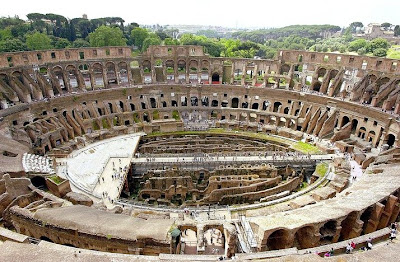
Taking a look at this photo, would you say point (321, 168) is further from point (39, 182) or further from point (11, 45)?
point (11, 45)

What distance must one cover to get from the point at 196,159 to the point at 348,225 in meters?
15.6

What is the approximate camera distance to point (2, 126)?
3005 cm

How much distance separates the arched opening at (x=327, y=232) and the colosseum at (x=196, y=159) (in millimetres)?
98

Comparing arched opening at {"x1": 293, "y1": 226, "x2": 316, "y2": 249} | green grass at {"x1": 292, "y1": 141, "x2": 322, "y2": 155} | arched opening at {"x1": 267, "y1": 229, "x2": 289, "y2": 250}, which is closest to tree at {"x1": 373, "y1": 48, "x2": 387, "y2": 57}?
green grass at {"x1": 292, "y1": 141, "x2": 322, "y2": 155}

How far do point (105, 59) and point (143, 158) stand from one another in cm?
2075

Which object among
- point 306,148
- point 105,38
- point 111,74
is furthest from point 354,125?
point 105,38

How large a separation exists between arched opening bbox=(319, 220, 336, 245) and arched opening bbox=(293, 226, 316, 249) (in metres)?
1.16

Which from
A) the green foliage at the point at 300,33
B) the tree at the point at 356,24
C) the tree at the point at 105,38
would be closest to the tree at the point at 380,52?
the tree at the point at 105,38

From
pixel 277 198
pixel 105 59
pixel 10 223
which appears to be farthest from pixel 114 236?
pixel 105 59

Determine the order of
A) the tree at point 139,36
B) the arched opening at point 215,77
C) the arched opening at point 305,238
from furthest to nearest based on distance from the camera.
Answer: the tree at point 139,36
the arched opening at point 215,77
the arched opening at point 305,238

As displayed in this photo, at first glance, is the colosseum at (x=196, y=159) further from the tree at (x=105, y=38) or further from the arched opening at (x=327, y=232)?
the tree at (x=105, y=38)

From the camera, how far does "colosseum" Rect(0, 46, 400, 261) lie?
52.8 feet

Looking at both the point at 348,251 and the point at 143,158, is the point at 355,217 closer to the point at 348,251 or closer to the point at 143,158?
the point at 348,251

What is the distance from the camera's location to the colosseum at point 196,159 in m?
16.1
